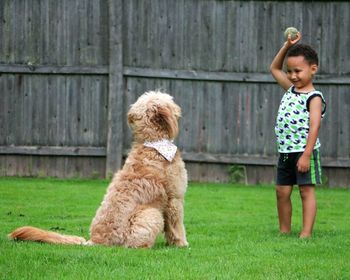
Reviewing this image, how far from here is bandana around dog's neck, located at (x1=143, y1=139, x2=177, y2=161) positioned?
7.12 metres

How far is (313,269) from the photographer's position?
19.9ft

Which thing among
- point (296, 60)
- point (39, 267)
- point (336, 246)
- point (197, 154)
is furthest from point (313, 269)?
point (197, 154)

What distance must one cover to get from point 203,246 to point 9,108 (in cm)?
765

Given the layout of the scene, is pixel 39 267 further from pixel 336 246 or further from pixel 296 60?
pixel 296 60

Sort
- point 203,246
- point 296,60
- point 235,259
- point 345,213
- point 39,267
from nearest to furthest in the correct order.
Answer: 1. point 39,267
2. point 235,259
3. point 203,246
4. point 296,60
5. point 345,213

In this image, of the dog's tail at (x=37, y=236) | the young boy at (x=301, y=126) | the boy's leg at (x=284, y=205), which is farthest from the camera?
the boy's leg at (x=284, y=205)

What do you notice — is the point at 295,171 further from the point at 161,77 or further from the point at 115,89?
the point at 115,89

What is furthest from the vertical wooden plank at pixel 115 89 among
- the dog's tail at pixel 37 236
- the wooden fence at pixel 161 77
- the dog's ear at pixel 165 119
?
the dog's tail at pixel 37 236

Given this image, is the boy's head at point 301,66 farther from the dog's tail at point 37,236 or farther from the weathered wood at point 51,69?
the weathered wood at point 51,69

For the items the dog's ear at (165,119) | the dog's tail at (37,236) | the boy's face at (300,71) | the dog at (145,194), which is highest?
the boy's face at (300,71)

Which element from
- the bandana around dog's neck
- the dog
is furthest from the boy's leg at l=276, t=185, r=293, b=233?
the bandana around dog's neck

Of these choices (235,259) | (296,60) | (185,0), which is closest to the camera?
(235,259)

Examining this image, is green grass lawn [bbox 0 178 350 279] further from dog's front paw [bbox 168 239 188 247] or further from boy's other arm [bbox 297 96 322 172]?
boy's other arm [bbox 297 96 322 172]

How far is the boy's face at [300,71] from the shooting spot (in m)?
8.09
